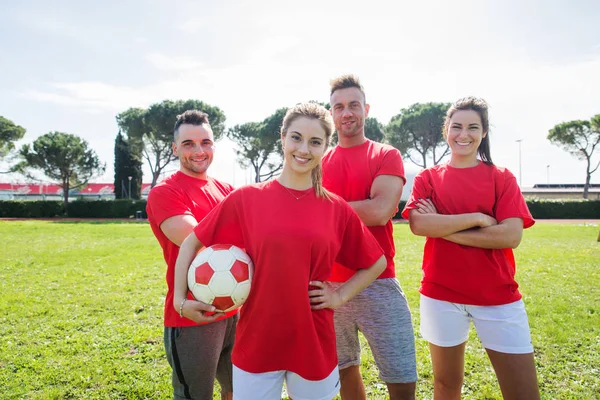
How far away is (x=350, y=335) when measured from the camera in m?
2.97

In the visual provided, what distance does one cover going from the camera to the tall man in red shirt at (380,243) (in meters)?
2.78

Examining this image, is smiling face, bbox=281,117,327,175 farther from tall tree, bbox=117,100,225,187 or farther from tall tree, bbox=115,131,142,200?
tall tree, bbox=115,131,142,200

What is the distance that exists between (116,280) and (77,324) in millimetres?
3252

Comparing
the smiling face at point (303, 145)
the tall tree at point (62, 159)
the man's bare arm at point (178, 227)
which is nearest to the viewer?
the smiling face at point (303, 145)

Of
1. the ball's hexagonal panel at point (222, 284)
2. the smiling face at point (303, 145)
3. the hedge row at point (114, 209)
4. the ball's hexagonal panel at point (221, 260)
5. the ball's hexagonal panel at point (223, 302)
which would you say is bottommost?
the hedge row at point (114, 209)

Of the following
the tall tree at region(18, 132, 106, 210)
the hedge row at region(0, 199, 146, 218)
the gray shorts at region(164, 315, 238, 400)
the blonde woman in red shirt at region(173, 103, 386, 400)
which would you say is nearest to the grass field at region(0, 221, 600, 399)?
the gray shorts at region(164, 315, 238, 400)

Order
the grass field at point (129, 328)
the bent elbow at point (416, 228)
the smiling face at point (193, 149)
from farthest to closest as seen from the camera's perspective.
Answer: the grass field at point (129, 328) → the smiling face at point (193, 149) → the bent elbow at point (416, 228)

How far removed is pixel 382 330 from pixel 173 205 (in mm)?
1788

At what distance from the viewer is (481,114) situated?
296 cm

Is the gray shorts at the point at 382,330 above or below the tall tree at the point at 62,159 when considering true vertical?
below

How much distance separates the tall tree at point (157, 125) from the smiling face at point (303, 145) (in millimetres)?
41540

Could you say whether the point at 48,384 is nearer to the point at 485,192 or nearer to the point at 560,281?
the point at 485,192

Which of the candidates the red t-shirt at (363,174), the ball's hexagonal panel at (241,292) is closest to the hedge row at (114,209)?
the red t-shirt at (363,174)

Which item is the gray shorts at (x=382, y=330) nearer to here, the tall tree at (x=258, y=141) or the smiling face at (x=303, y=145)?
the smiling face at (x=303, y=145)
